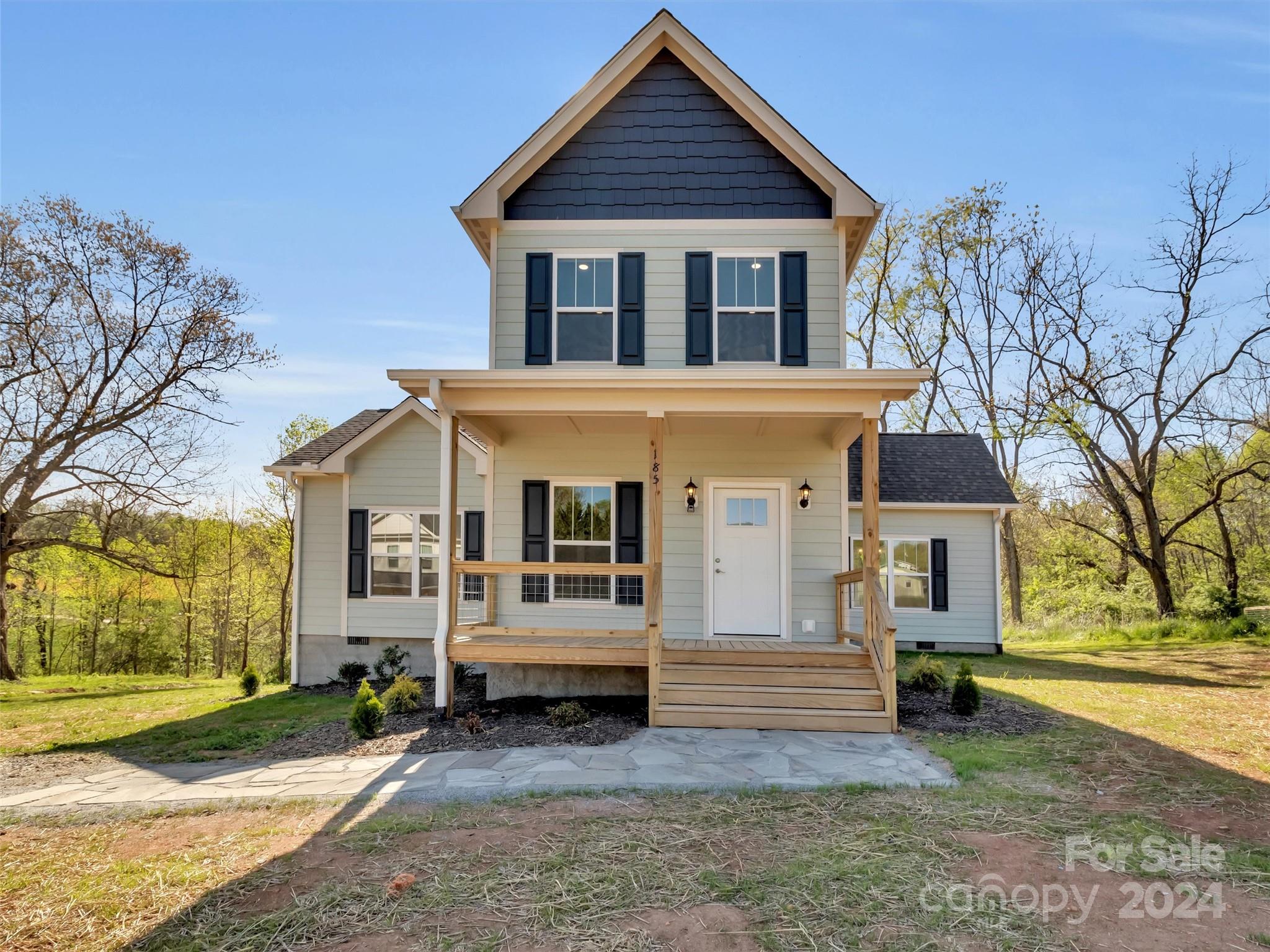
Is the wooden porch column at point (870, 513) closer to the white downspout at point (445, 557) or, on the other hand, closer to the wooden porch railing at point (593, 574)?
the wooden porch railing at point (593, 574)

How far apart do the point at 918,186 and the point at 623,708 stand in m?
20.1

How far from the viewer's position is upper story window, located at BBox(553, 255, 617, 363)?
9312mm

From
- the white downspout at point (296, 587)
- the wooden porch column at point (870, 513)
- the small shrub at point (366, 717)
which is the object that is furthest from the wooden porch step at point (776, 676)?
the white downspout at point (296, 587)

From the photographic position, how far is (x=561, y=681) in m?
8.81

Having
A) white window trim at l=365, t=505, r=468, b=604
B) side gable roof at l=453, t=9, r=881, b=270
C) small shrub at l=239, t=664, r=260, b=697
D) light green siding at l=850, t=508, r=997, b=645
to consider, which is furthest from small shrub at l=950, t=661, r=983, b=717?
small shrub at l=239, t=664, r=260, b=697

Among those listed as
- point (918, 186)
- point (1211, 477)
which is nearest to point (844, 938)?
point (1211, 477)

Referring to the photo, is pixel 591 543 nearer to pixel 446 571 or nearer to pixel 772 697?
pixel 446 571

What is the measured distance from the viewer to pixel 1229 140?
16.5m

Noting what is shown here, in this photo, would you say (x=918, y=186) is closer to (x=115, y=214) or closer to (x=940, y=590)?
(x=940, y=590)

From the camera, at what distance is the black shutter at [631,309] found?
30.4 ft

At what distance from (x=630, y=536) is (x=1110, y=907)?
21.6 ft

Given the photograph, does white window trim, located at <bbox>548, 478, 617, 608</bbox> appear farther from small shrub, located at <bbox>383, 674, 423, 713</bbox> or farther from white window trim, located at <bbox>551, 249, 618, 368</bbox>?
small shrub, located at <bbox>383, 674, 423, 713</bbox>

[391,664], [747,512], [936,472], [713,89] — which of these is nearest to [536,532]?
[747,512]

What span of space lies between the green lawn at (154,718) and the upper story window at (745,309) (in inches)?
257
